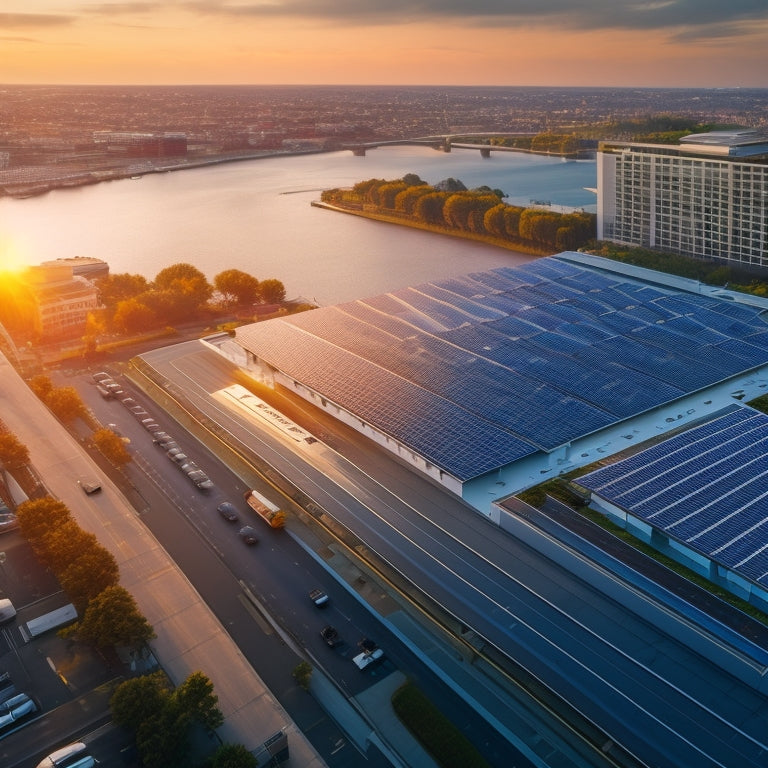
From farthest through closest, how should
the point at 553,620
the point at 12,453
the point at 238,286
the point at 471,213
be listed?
the point at 471,213 → the point at 238,286 → the point at 12,453 → the point at 553,620

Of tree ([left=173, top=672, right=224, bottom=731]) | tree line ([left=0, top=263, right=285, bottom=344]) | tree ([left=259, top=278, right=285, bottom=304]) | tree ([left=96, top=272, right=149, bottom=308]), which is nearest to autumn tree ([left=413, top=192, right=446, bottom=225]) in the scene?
tree line ([left=0, top=263, right=285, bottom=344])

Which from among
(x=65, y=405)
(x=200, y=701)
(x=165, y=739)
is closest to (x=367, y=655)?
(x=200, y=701)

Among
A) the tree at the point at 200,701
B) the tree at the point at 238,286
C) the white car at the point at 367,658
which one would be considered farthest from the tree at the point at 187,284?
the tree at the point at 200,701

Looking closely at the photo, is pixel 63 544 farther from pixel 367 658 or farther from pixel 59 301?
pixel 59 301

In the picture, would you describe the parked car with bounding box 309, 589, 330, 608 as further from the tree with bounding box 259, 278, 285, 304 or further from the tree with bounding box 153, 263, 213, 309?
the tree with bounding box 259, 278, 285, 304

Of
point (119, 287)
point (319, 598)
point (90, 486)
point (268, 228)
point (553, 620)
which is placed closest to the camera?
point (553, 620)
